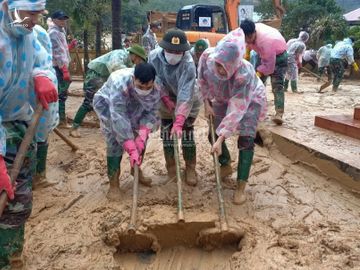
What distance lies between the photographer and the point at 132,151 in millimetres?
3498

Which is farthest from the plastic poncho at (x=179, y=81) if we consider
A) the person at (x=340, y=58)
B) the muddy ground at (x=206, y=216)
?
the person at (x=340, y=58)

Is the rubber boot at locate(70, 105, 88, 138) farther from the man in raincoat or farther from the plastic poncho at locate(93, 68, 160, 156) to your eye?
the man in raincoat

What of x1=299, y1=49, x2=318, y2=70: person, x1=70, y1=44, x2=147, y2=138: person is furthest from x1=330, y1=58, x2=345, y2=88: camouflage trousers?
x1=70, y1=44, x2=147, y2=138: person

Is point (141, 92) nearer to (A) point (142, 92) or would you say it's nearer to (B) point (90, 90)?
(A) point (142, 92)

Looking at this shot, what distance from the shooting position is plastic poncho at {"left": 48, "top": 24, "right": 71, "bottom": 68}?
5750mm

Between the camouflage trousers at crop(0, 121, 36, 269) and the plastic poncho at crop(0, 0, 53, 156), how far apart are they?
0.08 meters

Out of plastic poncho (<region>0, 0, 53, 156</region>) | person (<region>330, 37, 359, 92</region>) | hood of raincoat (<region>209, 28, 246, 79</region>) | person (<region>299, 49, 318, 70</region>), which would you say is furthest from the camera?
person (<region>299, 49, 318, 70</region>)

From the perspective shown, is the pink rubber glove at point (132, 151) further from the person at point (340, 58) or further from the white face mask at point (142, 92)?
the person at point (340, 58)

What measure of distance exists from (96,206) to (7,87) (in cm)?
180

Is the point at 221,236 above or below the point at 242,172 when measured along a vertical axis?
below

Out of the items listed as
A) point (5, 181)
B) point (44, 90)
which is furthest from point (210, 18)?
point (5, 181)

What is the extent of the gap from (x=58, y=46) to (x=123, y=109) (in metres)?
2.64

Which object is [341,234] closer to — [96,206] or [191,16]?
[96,206]

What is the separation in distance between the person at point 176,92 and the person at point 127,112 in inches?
9.3
